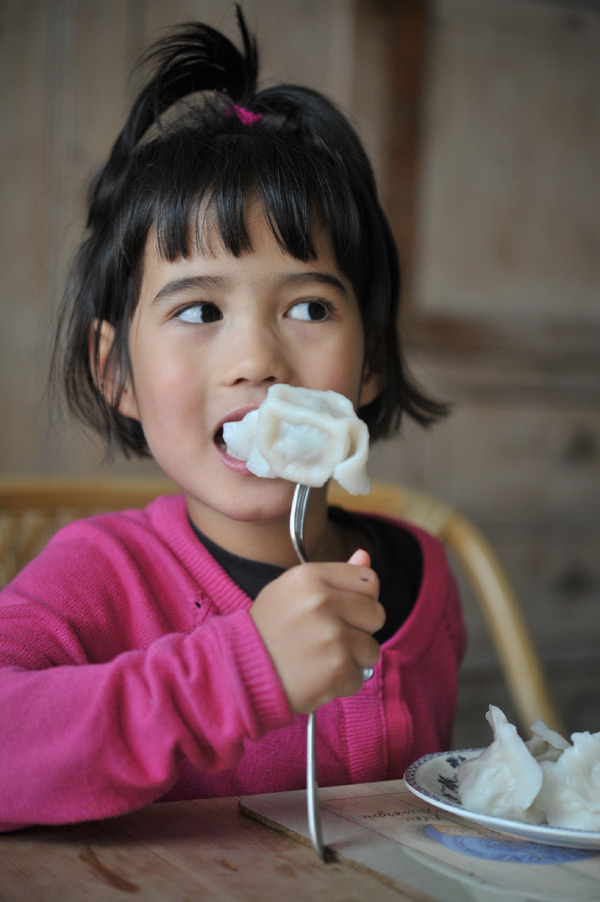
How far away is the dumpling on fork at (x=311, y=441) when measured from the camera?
624 mm

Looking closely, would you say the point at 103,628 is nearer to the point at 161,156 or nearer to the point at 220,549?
the point at 220,549

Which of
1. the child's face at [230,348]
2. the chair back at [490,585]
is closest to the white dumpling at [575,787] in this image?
the child's face at [230,348]

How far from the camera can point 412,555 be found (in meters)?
1.14

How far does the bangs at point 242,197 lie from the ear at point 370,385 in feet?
0.62

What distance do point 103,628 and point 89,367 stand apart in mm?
371

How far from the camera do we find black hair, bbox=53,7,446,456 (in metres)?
0.90

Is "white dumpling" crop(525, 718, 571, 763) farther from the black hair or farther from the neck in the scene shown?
the black hair

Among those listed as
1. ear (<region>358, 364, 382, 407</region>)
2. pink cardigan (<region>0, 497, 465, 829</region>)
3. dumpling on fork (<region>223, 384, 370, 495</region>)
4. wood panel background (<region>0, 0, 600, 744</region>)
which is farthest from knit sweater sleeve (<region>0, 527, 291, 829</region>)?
wood panel background (<region>0, 0, 600, 744</region>)

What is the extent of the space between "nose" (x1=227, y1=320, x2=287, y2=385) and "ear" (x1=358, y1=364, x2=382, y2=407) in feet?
0.92

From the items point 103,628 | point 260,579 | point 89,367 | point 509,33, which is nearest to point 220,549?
point 260,579

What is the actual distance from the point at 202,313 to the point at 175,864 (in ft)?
1.67

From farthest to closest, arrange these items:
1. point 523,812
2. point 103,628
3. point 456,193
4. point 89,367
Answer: point 456,193, point 89,367, point 103,628, point 523,812

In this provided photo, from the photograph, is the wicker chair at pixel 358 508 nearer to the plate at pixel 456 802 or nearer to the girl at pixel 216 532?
the girl at pixel 216 532

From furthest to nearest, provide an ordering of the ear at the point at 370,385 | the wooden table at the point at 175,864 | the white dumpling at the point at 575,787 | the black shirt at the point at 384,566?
the ear at the point at 370,385 → the black shirt at the point at 384,566 → the white dumpling at the point at 575,787 → the wooden table at the point at 175,864
